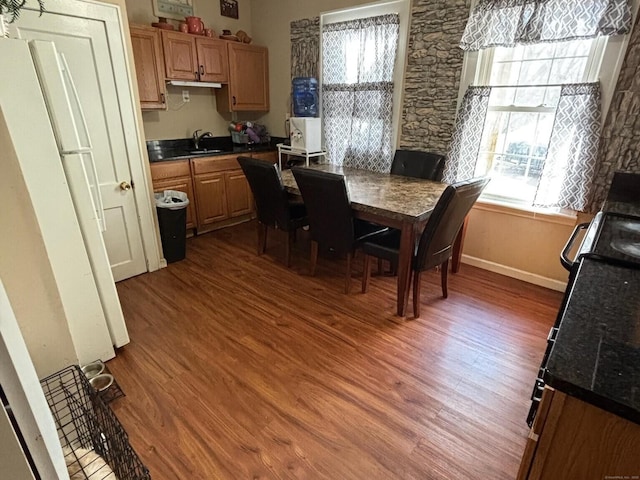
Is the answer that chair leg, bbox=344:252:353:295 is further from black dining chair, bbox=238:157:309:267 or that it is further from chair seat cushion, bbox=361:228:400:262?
black dining chair, bbox=238:157:309:267

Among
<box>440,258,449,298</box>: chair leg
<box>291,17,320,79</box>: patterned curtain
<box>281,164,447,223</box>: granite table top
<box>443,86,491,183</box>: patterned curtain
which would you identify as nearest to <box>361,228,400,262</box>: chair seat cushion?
<box>281,164,447,223</box>: granite table top

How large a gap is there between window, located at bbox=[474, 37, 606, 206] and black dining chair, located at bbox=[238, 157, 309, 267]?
170 cm

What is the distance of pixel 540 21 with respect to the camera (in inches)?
93.4

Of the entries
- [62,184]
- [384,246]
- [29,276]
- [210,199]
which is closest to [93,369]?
[29,276]

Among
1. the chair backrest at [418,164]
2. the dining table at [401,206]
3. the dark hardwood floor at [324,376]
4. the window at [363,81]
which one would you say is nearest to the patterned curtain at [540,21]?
the window at [363,81]

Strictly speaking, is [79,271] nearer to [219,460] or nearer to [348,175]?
[219,460]

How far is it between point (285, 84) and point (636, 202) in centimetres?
369

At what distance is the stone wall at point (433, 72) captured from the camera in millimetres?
2855

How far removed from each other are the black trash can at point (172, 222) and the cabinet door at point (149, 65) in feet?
3.11

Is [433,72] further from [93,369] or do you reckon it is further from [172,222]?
[93,369]

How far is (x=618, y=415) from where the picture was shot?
59cm

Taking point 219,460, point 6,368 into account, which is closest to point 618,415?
point 6,368

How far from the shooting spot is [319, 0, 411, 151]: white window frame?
10.3 feet

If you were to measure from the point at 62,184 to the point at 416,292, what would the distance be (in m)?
2.13
